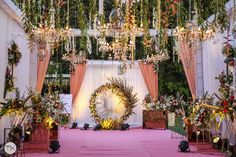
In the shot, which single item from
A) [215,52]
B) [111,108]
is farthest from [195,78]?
[111,108]

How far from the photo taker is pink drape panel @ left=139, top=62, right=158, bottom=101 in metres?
15.3

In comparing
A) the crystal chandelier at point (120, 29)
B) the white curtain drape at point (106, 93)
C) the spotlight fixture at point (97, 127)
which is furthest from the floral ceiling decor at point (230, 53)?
the white curtain drape at point (106, 93)

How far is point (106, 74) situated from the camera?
50.9ft

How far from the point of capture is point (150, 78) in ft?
50.5

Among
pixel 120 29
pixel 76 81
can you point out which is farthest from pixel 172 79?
pixel 120 29

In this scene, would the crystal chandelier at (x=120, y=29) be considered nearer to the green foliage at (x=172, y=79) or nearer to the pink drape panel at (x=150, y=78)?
the pink drape panel at (x=150, y=78)

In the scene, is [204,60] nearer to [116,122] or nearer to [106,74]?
[116,122]

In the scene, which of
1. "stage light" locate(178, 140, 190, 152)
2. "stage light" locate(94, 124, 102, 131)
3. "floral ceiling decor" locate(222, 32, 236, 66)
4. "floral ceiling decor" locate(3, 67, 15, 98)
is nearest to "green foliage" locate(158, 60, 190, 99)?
"stage light" locate(94, 124, 102, 131)

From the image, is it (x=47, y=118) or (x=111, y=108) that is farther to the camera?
(x=111, y=108)

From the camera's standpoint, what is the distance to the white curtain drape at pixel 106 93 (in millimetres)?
15117

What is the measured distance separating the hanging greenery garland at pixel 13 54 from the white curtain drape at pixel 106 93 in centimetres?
681

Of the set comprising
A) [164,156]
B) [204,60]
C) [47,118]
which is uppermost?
[204,60]

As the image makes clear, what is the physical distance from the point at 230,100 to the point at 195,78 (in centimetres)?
576

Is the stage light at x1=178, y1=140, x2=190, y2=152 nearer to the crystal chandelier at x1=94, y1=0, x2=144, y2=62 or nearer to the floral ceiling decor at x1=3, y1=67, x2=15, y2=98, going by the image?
the crystal chandelier at x1=94, y1=0, x2=144, y2=62
